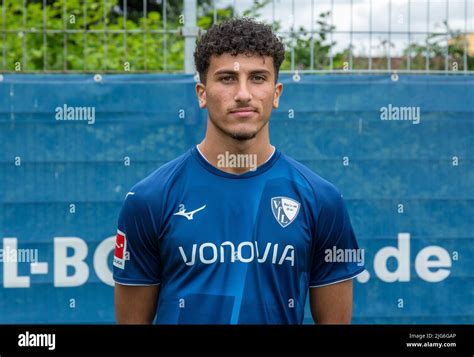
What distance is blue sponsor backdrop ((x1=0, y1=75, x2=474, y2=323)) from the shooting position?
5.68 m

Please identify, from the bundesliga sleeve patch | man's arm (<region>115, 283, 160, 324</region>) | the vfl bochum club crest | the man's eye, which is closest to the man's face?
the man's eye

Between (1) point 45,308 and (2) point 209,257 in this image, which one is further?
(1) point 45,308

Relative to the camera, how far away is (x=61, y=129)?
18.8 feet

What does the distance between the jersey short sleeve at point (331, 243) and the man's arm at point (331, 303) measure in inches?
1.5

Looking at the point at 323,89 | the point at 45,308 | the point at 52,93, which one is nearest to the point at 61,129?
the point at 52,93

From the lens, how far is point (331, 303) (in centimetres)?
395

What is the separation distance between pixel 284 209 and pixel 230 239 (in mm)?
255

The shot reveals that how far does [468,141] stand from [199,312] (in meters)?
2.96

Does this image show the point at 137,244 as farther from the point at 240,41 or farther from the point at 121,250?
the point at 240,41

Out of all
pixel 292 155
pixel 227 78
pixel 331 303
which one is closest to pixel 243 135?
pixel 227 78

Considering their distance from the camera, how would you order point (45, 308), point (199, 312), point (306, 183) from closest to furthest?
1. point (199, 312)
2. point (306, 183)
3. point (45, 308)

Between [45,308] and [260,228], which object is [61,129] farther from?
[260,228]

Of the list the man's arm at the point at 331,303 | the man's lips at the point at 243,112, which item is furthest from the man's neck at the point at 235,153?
the man's arm at the point at 331,303

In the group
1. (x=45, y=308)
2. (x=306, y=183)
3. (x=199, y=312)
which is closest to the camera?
(x=199, y=312)
